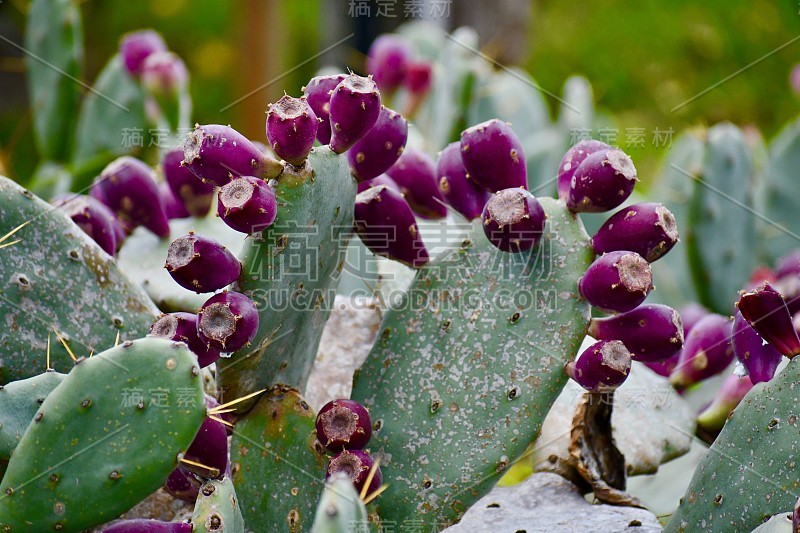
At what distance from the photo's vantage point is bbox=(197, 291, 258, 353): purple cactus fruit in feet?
2.70

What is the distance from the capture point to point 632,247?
94cm

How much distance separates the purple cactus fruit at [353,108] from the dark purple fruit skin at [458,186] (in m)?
0.18

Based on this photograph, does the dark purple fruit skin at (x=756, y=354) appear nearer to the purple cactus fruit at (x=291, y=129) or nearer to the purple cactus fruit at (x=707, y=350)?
the purple cactus fruit at (x=707, y=350)

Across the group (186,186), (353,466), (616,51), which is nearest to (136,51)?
(186,186)

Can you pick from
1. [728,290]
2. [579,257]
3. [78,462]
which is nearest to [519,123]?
[728,290]

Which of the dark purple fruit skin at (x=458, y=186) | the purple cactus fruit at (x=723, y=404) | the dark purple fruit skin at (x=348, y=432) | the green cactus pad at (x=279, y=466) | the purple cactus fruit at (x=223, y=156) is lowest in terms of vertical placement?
the purple cactus fruit at (x=723, y=404)

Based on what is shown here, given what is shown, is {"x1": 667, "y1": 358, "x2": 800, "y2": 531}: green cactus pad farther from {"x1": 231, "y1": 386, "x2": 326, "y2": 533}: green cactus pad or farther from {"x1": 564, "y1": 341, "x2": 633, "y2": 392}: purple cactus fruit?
{"x1": 231, "y1": 386, "x2": 326, "y2": 533}: green cactus pad

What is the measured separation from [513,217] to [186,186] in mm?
709

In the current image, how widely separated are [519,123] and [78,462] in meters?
1.83

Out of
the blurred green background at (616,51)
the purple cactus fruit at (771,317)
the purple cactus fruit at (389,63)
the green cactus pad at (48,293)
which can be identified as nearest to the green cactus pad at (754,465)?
the purple cactus fruit at (771,317)

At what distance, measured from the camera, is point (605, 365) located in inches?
A: 35.3

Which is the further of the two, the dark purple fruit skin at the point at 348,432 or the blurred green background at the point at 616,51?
the blurred green background at the point at 616,51

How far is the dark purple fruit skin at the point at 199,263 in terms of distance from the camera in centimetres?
82

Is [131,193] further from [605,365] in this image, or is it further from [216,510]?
[605,365]
